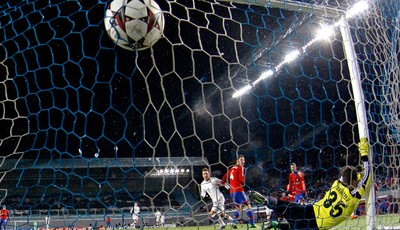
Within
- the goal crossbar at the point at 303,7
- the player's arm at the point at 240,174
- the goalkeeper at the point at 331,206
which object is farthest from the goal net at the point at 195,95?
the player's arm at the point at 240,174

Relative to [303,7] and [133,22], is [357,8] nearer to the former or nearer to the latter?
[303,7]

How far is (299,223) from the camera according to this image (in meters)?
2.98

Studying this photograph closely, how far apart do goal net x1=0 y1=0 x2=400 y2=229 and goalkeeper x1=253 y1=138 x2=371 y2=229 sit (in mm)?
322

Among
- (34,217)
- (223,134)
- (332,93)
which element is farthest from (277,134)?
(34,217)

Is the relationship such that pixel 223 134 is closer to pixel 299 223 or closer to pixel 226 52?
pixel 226 52

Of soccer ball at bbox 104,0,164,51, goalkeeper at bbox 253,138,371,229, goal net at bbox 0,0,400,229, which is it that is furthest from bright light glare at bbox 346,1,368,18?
soccer ball at bbox 104,0,164,51

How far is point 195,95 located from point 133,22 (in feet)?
37.4

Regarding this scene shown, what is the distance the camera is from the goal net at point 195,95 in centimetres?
379

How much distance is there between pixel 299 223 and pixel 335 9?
188cm

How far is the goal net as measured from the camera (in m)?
3.79

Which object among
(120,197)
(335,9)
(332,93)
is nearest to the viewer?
(335,9)

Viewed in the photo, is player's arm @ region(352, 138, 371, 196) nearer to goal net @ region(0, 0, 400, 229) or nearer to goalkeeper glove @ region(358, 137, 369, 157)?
goalkeeper glove @ region(358, 137, 369, 157)

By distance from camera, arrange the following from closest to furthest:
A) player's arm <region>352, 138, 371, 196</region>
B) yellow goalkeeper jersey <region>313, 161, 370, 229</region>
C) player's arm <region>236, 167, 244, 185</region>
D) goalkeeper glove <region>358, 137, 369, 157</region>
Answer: yellow goalkeeper jersey <region>313, 161, 370, 229</region>, player's arm <region>352, 138, 371, 196</region>, goalkeeper glove <region>358, 137, 369, 157</region>, player's arm <region>236, 167, 244, 185</region>

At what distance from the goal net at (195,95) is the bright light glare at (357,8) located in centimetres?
2
